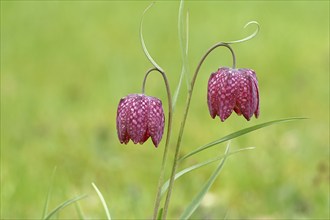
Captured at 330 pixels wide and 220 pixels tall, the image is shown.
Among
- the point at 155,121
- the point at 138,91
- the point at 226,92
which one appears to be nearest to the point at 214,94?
the point at 226,92

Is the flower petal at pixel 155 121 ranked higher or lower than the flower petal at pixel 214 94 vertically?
lower

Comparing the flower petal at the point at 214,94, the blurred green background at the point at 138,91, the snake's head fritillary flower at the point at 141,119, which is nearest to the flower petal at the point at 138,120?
the snake's head fritillary flower at the point at 141,119

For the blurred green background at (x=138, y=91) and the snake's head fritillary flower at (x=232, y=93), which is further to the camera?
the blurred green background at (x=138, y=91)

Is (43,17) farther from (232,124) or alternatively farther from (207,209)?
(207,209)

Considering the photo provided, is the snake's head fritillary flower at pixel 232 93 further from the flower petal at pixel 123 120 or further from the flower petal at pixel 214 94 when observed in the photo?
the flower petal at pixel 123 120

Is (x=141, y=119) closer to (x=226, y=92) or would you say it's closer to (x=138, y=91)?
(x=226, y=92)
